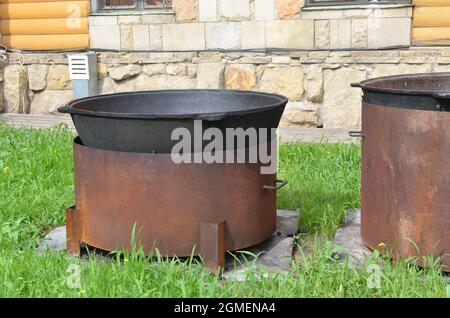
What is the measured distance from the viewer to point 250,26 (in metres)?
8.19

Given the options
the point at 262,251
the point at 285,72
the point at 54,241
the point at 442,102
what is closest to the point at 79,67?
the point at 285,72

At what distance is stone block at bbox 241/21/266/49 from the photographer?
8.15 m

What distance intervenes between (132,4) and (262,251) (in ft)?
19.1

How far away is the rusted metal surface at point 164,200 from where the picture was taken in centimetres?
351

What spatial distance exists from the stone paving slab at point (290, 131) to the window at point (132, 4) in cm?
155

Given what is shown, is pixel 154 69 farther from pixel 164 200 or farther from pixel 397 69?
pixel 164 200

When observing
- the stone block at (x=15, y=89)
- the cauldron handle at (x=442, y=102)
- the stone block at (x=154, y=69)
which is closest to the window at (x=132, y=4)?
the stone block at (x=154, y=69)

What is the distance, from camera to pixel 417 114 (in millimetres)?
3398

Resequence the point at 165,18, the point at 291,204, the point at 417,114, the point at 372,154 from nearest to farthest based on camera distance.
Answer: the point at 417,114
the point at 372,154
the point at 291,204
the point at 165,18
